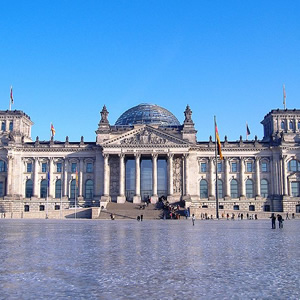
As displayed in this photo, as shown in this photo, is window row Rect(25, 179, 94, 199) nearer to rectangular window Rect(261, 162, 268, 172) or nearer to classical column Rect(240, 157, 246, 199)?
classical column Rect(240, 157, 246, 199)

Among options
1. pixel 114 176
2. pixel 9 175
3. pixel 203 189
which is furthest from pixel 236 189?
pixel 9 175

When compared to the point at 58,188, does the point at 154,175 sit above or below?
above

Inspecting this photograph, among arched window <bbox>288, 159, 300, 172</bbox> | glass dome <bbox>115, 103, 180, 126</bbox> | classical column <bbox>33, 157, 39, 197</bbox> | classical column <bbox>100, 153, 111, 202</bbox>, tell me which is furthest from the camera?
glass dome <bbox>115, 103, 180, 126</bbox>

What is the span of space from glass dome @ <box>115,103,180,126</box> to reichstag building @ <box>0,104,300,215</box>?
30.1 ft

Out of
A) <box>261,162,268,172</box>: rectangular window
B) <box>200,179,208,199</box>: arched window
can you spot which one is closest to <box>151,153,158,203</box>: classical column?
<box>200,179,208,199</box>: arched window

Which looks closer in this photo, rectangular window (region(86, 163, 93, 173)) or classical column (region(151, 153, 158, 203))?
classical column (region(151, 153, 158, 203))

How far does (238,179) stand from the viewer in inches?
3873

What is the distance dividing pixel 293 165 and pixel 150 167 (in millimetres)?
31649

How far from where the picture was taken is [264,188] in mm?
98312

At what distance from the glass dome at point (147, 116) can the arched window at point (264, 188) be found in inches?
1065

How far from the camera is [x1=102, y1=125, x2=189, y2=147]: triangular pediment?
93312 millimetres

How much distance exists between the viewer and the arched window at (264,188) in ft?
322

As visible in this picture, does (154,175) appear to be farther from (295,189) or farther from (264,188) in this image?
(295,189)

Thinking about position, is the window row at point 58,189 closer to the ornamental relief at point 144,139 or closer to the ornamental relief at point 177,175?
the ornamental relief at point 144,139
